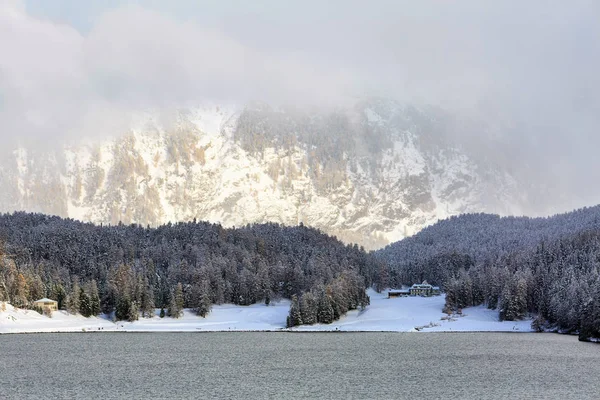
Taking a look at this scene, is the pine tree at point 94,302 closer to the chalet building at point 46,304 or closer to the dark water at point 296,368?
the chalet building at point 46,304

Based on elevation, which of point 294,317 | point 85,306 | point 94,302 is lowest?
point 294,317

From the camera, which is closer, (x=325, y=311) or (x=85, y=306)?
(x=85, y=306)

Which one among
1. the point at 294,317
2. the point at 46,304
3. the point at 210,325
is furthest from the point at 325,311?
Result: the point at 46,304

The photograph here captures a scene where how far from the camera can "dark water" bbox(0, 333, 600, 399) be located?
85.6 metres

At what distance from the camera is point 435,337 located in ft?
534

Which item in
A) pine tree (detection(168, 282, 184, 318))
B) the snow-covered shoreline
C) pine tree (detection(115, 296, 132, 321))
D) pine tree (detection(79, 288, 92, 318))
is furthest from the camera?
pine tree (detection(168, 282, 184, 318))

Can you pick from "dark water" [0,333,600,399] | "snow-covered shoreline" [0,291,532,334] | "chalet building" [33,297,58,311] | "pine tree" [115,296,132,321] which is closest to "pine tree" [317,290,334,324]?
"snow-covered shoreline" [0,291,532,334]

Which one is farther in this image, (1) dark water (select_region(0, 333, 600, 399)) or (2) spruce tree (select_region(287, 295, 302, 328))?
(2) spruce tree (select_region(287, 295, 302, 328))

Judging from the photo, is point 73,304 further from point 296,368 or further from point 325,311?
point 296,368

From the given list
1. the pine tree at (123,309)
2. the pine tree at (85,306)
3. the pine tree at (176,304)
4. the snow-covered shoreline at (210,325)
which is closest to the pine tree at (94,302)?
the pine tree at (85,306)

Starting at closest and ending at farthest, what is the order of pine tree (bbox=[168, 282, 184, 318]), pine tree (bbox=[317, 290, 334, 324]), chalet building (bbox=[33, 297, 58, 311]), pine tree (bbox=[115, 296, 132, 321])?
chalet building (bbox=[33, 297, 58, 311]), pine tree (bbox=[115, 296, 132, 321]), pine tree (bbox=[317, 290, 334, 324]), pine tree (bbox=[168, 282, 184, 318])

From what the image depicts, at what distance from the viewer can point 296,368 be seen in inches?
4151

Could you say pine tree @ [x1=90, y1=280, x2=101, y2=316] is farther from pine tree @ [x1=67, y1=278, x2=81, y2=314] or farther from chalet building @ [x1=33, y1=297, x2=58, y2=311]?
chalet building @ [x1=33, y1=297, x2=58, y2=311]

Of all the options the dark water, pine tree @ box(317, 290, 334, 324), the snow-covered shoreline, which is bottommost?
the dark water
